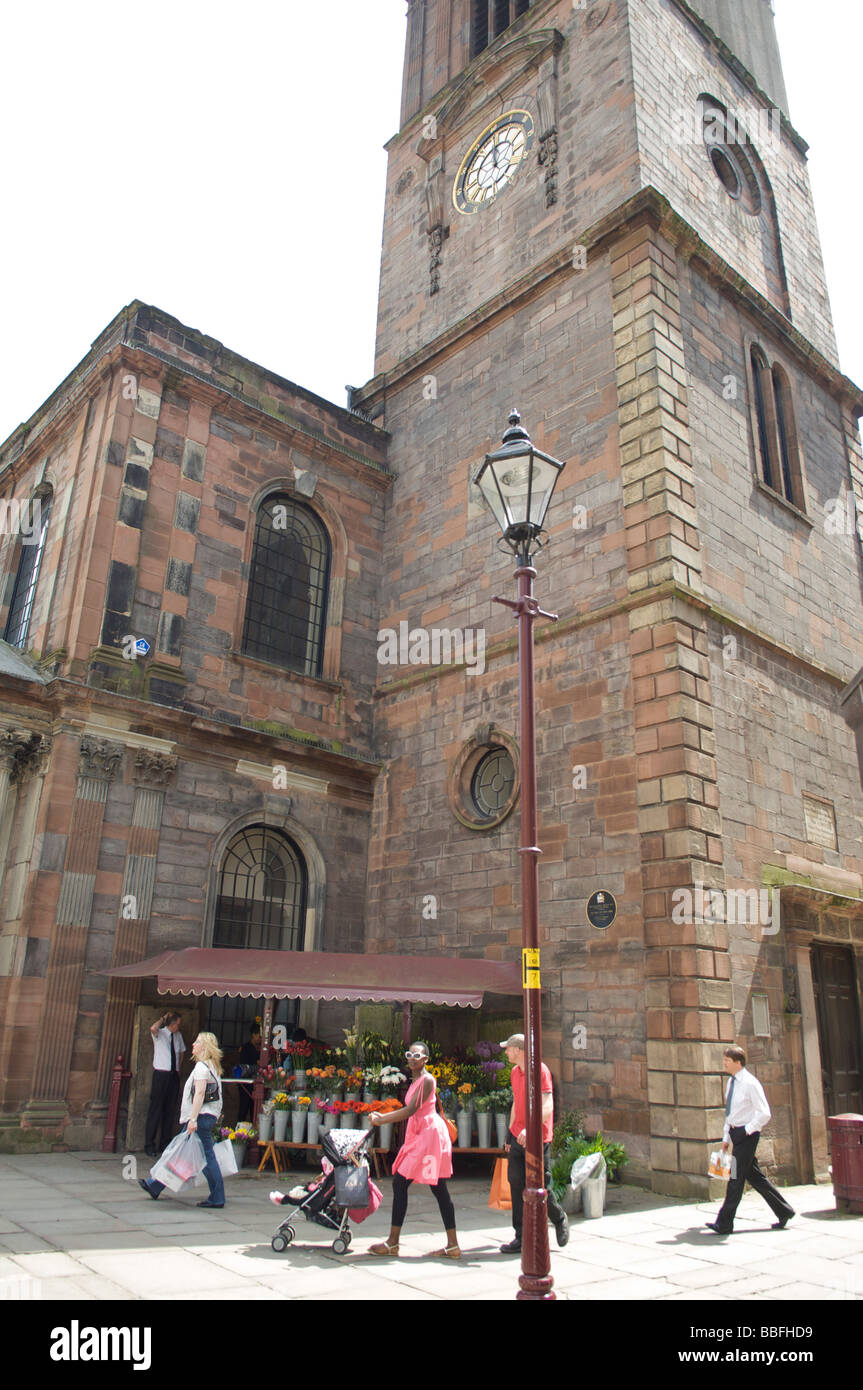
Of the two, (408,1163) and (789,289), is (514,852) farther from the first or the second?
(789,289)

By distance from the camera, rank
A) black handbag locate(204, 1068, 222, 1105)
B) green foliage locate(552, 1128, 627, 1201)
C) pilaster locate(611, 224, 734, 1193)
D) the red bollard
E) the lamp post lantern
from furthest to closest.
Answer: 1. the red bollard
2. pilaster locate(611, 224, 734, 1193)
3. green foliage locate(552, 1128, 627, 1201)
4. black handbag locate(204, 1068, 222, 1105)
5. the lamp post lantern

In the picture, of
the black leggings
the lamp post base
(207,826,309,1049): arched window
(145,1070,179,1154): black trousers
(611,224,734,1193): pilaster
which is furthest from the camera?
(207,826,309,1049): arched window

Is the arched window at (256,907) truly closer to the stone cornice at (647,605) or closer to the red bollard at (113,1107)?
the red bollard at (113,1107)

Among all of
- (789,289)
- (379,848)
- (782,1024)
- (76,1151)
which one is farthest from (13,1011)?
(789,289)


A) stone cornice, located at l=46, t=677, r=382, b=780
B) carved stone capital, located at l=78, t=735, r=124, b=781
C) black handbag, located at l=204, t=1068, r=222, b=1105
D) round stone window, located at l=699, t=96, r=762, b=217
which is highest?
round stone window, located at l=699, t=96, r=762, b=217

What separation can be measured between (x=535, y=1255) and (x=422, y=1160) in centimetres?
171

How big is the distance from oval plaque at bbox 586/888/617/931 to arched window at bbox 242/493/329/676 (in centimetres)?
672

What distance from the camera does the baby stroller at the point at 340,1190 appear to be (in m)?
7.31

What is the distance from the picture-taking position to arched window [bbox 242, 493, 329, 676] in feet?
54.4

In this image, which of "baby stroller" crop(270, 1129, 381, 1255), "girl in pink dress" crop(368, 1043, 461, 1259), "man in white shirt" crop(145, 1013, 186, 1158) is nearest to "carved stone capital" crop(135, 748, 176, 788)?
"man in white shirt" crop(145, 1013, 186, 1158)

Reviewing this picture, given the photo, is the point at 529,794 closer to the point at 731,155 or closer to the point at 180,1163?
the point at 180,1163

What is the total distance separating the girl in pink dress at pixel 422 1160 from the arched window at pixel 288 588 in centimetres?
988

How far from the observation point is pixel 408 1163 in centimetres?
716

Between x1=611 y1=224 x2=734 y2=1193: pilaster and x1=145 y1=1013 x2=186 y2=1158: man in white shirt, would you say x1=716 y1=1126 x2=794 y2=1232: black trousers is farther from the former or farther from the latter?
x1=145 y1=1013 x2=186 y2=1158: man in white shirt
